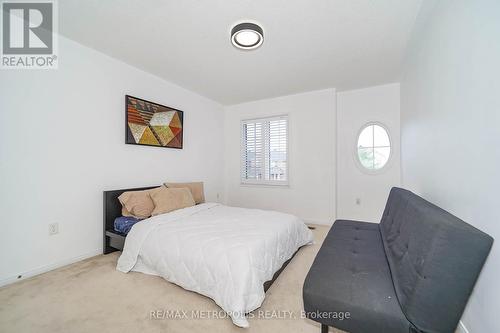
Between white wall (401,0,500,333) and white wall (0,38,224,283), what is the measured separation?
3.40m

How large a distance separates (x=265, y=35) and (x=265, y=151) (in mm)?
2473

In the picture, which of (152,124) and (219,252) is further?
Answer: (152,124)

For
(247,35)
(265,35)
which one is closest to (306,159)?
(265,35)

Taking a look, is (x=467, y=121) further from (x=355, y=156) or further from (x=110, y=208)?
(x=110, y=208)

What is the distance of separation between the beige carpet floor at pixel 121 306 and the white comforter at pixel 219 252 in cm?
11

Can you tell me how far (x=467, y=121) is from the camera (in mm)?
1209

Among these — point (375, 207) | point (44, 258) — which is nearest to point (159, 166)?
point (44, 258)

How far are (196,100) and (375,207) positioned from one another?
390 centimetres

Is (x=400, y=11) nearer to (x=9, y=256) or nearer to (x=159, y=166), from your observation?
(x=159, y=166)

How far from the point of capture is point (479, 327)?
1089 mm

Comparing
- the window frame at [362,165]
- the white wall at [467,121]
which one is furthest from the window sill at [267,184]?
the white wall at [467,121]

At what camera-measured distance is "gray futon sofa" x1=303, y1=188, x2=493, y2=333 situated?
2.91 feet

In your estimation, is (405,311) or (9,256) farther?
(9,256)

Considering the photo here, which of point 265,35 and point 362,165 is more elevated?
point 265,35
